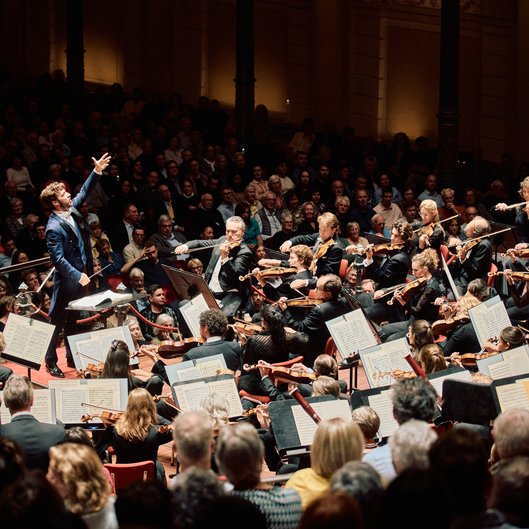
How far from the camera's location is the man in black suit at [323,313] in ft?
28.7

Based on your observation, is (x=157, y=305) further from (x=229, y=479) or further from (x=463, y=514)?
(x=463, y=514)

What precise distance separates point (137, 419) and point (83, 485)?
1.77m

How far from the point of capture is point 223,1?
19891 millimetres

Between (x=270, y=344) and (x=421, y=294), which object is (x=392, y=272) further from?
(x=270, y=344)

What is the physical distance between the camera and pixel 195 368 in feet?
24.4

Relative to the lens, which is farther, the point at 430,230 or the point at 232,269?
the point at 430,230

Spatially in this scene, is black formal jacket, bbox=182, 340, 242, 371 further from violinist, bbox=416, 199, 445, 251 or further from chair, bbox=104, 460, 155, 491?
violinist, bbox=416, 199, 445, 251

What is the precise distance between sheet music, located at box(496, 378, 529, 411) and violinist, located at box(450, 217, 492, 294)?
3.76m

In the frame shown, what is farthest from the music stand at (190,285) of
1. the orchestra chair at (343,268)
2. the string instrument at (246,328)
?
the orchestra chair at (343,268)

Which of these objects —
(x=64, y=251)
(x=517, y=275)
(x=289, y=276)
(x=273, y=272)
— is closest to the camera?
(x=64, y=251)

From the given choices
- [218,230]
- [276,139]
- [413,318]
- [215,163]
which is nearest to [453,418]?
[413,318]

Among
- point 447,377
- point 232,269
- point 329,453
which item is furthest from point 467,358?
point 329,453

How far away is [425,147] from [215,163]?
9.43 feet

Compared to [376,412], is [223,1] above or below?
above
